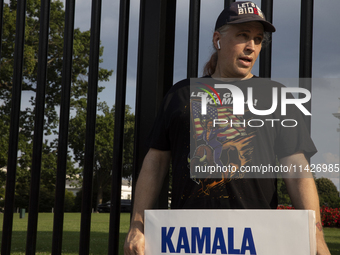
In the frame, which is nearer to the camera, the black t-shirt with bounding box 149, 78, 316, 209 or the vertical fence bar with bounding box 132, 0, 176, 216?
the black t-shirt with bounding box 149, 78, 316, 209

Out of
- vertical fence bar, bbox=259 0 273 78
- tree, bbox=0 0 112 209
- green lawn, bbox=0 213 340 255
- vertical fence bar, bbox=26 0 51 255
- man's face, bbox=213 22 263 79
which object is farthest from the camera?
tree, bbox=0 0 112 209

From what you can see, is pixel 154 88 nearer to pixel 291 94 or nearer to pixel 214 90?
pixel 214 90

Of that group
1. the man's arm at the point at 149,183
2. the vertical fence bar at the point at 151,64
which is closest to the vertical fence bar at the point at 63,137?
the vertical fence bar at the point at 151,64

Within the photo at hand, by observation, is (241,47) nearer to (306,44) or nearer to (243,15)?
(243,15)

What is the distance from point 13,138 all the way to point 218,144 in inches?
54.3

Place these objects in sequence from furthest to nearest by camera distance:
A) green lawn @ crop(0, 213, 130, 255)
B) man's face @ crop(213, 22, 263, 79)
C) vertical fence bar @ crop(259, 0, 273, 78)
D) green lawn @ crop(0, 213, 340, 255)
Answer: green lawn @ crop(0, 213, 130, 255) < green lawn @ crop(0, 213, 340, 255) < vertical fence bar @ crop(259, 0, 273, 78) < man's face @ crop(213, 22, 263, 79)

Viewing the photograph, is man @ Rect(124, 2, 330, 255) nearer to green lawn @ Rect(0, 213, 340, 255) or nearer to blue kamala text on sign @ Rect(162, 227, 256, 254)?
blue kamala text on sign @ Rect(162, 227, 256, 254)

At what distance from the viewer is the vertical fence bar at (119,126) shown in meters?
2.08

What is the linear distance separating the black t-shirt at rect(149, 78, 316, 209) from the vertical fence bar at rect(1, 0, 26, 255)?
3.33ft

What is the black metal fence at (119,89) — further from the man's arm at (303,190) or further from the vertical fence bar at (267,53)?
the man's arm at (303,190)

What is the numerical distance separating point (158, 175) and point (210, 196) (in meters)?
0.32

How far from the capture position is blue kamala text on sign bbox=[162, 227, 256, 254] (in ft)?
5.11

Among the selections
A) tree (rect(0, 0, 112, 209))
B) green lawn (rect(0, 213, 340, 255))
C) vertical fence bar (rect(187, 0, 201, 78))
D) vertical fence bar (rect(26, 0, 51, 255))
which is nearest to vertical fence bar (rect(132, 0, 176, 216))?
vertical fence bar (rect(187, 0, 201, 78))

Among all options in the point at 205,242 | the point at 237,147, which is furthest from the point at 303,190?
the point at 205,242
